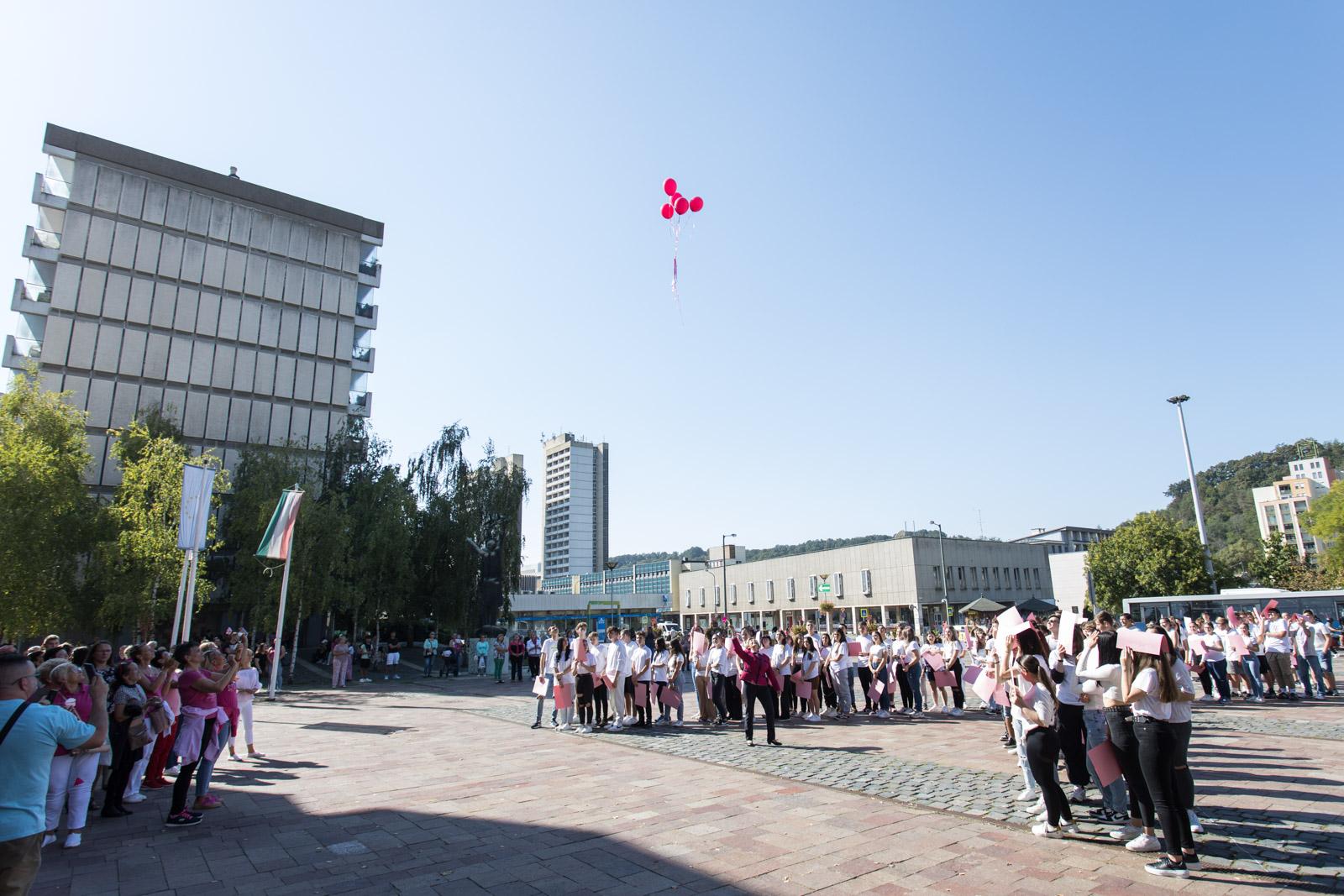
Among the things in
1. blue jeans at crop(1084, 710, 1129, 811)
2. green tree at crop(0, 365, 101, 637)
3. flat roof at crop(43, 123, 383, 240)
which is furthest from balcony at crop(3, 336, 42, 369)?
blue jeans at crop(1084, 710, 1129, 811)

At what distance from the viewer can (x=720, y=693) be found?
562 inches

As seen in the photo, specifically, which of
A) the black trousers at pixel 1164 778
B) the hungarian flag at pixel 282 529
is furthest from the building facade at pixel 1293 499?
the black trousers at pixel 1164 778

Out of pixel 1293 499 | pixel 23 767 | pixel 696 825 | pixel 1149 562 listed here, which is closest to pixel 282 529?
pixel 696 825

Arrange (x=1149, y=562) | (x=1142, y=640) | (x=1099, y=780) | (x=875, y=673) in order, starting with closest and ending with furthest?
(x=1142, y=640)
(x=1099, y=780)
(x=875, y=673)
(x=1149, y=562)

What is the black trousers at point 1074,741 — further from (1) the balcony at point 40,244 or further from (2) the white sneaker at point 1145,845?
(1) the balcony at point 40,244

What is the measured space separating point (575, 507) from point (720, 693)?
519ft

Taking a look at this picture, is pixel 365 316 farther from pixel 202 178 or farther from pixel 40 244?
pixel 40 244

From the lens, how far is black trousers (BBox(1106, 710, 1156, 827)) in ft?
18.9

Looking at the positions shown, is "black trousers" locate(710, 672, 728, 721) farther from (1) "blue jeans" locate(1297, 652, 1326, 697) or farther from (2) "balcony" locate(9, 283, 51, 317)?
(2) "balcony" locate(9, 283, 51, 317)

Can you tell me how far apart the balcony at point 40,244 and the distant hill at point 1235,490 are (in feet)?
540

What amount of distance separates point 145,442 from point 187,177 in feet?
80.6

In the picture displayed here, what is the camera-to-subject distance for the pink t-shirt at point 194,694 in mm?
7672

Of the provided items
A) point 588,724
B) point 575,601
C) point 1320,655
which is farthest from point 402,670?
point 575,601

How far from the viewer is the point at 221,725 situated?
7.90m
